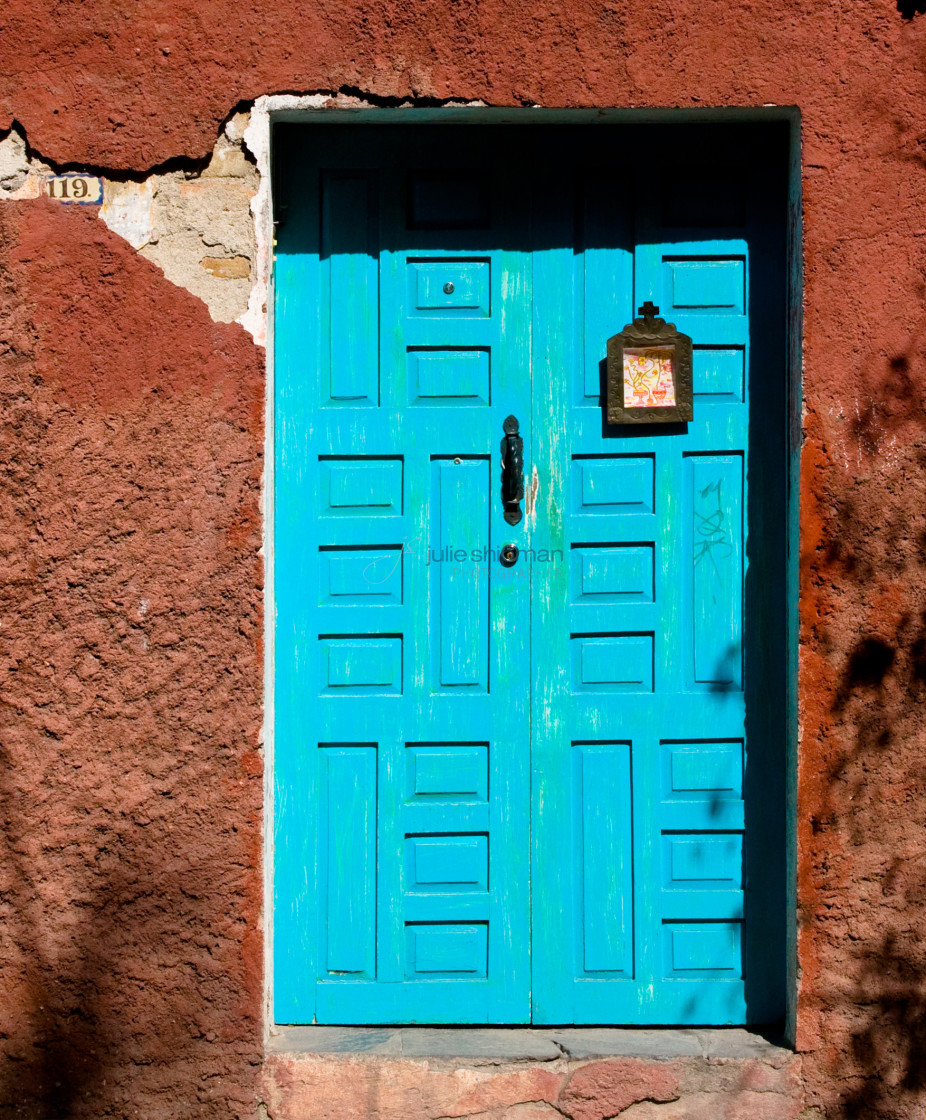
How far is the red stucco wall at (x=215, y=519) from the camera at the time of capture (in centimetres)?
264

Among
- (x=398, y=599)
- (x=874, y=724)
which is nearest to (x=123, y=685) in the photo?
(x=398, y=599)

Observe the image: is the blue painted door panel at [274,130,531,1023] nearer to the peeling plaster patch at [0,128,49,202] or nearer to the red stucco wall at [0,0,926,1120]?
the red stucco wall at [0,0,926,1120]

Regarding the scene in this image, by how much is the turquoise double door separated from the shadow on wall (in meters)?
0.23

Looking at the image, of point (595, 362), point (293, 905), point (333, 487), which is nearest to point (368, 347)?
point (333, 487)

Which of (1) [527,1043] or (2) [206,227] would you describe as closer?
(2) [206,227]

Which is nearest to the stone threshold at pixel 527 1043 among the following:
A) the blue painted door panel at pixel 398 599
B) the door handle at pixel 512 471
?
the blue painted door panel at pixel 398 599

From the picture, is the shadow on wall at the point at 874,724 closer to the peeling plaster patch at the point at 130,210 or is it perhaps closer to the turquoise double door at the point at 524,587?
the turquoise double door at the point at 524,587

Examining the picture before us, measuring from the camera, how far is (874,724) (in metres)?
2.67

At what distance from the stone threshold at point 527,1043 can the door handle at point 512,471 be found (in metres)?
1.40

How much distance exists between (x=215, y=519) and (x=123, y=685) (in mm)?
485

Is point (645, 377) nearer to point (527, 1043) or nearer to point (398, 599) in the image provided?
point (398, 599)

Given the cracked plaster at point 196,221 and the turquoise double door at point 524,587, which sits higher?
the cracked plaster at point 196,221

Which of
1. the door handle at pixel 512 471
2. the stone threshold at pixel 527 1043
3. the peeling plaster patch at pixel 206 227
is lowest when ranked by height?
the stone threshold at pixel 527 1043

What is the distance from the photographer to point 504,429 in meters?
2.88
